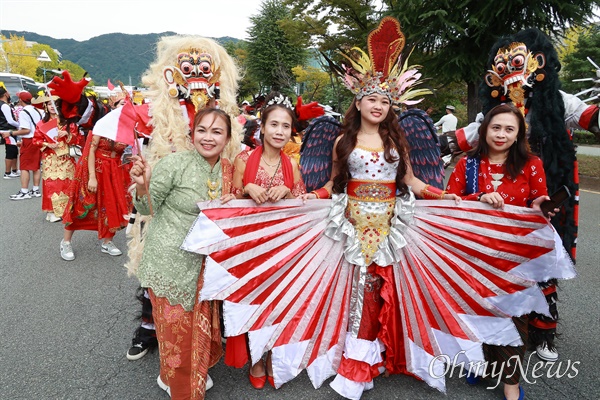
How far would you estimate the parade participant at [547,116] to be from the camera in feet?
9.03

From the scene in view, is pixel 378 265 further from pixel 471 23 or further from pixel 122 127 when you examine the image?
pixel 471 23

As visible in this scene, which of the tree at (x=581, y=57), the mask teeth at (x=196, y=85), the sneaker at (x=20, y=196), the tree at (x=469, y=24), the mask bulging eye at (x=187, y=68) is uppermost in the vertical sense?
the tree at (x=581, y=57)

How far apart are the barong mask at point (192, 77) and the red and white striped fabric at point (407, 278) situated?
Result: 936 mm

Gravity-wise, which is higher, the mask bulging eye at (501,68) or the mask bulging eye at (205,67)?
the mask bulging eye at (501,68)

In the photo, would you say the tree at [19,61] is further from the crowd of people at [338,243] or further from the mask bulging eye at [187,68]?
the crowd of people at [338,243]

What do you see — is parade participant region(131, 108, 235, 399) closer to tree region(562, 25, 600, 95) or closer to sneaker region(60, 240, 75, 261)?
sneaker region(60, 240, 75, 261)

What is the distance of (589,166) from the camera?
10.6 metres

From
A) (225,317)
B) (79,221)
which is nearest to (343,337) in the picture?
(225,317)

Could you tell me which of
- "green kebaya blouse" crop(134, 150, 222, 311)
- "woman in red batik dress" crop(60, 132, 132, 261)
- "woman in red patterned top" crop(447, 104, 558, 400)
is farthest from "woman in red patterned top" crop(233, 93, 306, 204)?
"woman in red batik dress" crop(60, 132, 132, 261)

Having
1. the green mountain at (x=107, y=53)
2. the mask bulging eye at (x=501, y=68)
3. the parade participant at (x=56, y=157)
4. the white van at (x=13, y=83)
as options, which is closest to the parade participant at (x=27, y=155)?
the parade participant at (x=56, y=157)

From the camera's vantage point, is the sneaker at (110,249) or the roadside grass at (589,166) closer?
the sneaker at (110,249)

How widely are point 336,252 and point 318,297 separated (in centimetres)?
31

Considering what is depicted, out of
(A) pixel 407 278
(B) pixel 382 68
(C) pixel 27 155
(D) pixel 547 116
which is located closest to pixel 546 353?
(A) pixel 407 278

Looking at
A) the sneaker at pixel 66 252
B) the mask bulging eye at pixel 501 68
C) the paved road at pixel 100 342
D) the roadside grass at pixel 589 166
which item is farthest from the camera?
the roadside grass at pixel 589 166
